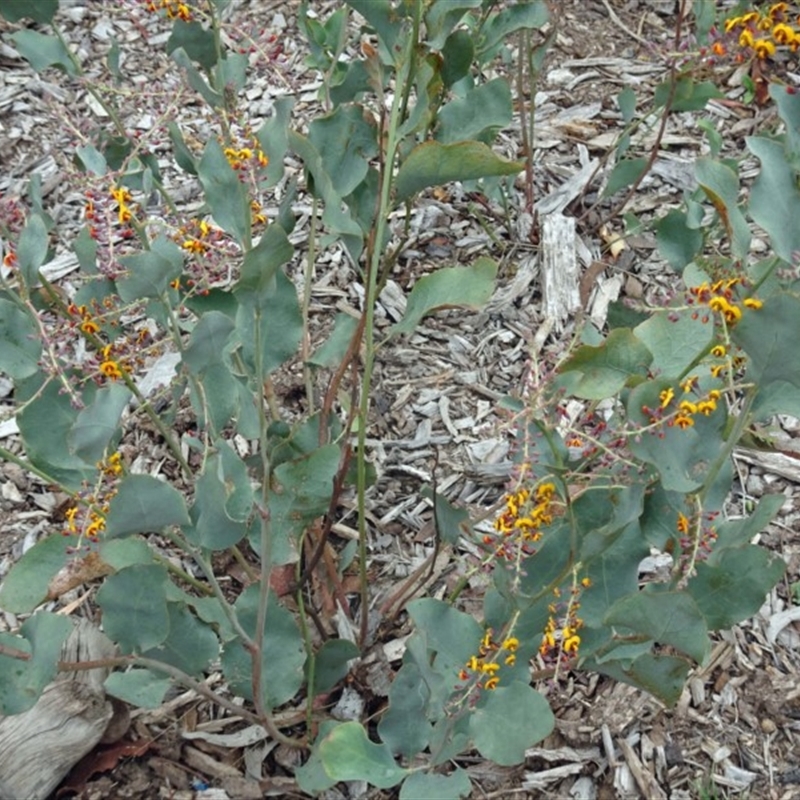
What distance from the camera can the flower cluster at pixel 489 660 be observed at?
4.63 feet

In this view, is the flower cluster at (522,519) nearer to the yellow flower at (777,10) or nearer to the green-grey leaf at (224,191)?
the green-grey leaf at (224,191)

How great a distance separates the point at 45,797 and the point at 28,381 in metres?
0.77

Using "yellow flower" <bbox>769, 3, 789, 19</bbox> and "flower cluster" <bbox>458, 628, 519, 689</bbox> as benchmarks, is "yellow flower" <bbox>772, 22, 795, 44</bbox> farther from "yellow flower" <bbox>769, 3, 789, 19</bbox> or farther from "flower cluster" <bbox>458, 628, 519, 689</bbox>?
"flower cluster" <bbox>458, 628, 519, 689</bbox>

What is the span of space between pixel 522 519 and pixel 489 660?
30cm

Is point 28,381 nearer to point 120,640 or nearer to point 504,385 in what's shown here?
point 120,640

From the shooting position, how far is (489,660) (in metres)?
1.56

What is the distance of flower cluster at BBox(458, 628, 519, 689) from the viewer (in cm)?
141

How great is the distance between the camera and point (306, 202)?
9.73ft

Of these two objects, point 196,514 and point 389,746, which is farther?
point 389,746

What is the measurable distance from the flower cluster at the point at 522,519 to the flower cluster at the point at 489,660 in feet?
Answer: 0.39

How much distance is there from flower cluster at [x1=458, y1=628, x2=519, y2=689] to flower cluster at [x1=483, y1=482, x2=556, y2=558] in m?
0.12

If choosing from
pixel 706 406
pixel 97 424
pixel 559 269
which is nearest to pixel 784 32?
pixel 706 406

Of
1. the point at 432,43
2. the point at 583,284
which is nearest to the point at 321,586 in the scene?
the point at 583,284

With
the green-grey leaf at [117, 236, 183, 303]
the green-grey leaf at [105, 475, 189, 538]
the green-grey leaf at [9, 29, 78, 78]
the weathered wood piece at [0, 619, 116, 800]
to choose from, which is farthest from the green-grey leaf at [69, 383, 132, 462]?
the green-grey leaf at [9, 29, 78, 78]
